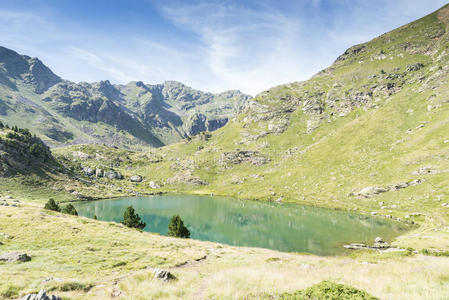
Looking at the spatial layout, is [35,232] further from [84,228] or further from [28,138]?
[28,138]

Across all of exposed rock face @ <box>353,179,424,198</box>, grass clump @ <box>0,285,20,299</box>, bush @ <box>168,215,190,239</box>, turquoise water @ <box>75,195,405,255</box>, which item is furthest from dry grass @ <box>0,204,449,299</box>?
exposed rock face @ <box>353,179,424,198</box>

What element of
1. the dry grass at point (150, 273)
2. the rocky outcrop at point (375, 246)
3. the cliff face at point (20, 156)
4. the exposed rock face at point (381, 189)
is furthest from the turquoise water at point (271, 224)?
the cliff face at point (20, 156)

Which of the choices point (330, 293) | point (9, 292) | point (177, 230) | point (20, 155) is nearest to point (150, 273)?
point (9, 292)

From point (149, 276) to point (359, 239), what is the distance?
6885 cm

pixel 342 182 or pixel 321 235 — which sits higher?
pixel 342 182

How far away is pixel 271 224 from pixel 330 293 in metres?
89.6

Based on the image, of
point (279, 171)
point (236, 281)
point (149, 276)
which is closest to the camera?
point (236, 281)

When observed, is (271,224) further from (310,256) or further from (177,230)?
(310,256)

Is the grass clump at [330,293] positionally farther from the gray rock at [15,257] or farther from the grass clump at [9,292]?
the gray rock at [15,257]

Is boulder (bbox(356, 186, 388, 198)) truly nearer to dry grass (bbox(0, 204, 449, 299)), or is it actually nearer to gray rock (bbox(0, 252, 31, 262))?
dry grass (bbox(0, 204, 449, 299))

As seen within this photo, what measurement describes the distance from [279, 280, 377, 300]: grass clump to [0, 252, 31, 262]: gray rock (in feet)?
97.7

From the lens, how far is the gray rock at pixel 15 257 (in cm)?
2408

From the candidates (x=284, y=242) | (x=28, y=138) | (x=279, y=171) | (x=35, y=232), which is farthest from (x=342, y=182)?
(x=28, y=138)

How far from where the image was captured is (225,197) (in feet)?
576
